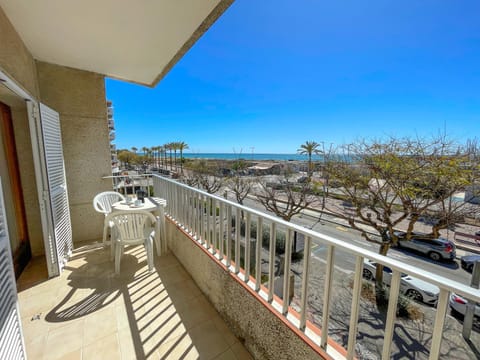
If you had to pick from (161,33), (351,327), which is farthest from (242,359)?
(161,33)

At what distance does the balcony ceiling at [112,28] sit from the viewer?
1.71 m

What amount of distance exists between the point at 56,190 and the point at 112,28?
2098 millimetres

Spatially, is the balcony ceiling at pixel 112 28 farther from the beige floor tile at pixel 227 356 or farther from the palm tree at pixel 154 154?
the palm tree at pixel 154 154

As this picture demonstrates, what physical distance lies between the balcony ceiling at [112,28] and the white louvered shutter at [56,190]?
0.80 m

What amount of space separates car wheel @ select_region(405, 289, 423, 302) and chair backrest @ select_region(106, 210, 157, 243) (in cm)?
737

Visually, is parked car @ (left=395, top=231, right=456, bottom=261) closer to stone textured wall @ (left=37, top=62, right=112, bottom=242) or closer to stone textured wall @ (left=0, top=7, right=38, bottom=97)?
stone textured wall @ (left=37, top=62, right=112, bottom=242)

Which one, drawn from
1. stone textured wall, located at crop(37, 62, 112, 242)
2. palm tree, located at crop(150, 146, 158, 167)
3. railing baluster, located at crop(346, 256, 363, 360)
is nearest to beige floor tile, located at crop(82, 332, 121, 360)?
railing baluster, located at crop(346, 256, 363, 360)

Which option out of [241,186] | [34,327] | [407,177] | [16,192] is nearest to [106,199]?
[16,192]

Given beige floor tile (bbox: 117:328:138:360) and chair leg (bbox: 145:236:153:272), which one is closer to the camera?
beige floor tile (bbox: 117:328:138:360)

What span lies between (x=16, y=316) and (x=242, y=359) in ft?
4.99

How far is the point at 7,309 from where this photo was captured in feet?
3.53

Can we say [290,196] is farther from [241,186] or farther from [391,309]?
[391,309]

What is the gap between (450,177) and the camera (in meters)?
5.04

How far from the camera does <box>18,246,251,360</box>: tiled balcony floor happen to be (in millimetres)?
1537
